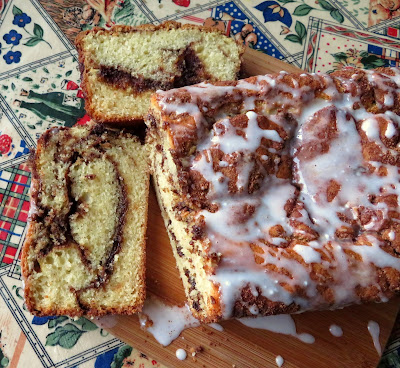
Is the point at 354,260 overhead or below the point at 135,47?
below

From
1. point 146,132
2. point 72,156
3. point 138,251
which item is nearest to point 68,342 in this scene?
point 138,251

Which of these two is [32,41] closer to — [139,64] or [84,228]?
[139,64]

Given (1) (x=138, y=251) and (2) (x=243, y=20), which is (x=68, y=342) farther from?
(2) (x=243, y=20)

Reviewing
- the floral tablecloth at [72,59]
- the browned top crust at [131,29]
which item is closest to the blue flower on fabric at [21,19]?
the floral tablecloth at [72,59]

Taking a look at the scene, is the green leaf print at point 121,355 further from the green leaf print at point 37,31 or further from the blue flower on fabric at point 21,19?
the blue flower on fabric at point 21,19

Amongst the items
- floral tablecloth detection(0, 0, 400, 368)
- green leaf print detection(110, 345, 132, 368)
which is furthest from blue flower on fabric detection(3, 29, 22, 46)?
green leaf print detection(110, 345, 132, 368)

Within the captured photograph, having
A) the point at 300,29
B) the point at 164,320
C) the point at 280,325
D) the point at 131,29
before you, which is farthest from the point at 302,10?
the point at 164,320

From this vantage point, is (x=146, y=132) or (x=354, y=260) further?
(x=146, y=132)

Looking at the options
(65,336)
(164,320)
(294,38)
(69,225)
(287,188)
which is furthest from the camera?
(294,38)
